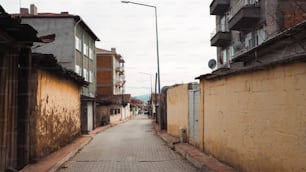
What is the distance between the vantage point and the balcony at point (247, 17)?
21328 millimetres

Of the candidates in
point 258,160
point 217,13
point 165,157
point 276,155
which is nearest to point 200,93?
point 165,157

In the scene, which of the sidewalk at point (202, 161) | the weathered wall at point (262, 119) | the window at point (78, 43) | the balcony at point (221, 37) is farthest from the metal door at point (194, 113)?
the window at point (78, 43)

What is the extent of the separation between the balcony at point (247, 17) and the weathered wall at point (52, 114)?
30.1 ft

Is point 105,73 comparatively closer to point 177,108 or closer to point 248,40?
point 248,40

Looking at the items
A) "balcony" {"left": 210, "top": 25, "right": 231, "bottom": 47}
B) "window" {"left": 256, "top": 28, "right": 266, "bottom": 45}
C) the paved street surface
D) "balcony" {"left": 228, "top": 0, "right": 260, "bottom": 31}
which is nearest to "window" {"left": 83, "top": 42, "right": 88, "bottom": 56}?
"balcony" {"left": 210, "top": 25, "right": 231, "bottom": 47}

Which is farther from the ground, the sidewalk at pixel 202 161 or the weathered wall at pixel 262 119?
the weathered wall at pixel 262 119

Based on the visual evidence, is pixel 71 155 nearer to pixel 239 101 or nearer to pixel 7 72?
pixel 7 72

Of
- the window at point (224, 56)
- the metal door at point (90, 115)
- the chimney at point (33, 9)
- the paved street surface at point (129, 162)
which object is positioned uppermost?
the chimney at point (33, 9)

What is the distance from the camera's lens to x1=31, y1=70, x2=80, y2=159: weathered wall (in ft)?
39.2

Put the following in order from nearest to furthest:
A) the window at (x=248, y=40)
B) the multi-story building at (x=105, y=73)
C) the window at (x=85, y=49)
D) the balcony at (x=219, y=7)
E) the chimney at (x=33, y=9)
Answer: the window at (x=248, y=40) → the balcony at (x=219, y=7) → the chimney at (x=33, y=9) → the window at (x=85, y=49) → the multi-story building at (x=105, y=73)

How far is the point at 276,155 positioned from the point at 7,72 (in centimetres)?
594

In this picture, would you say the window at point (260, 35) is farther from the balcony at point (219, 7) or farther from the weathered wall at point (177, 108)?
the balcony at point (219, 7)

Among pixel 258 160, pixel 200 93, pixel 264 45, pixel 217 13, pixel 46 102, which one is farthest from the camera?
pixel 217 13

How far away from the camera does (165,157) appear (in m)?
14.3
